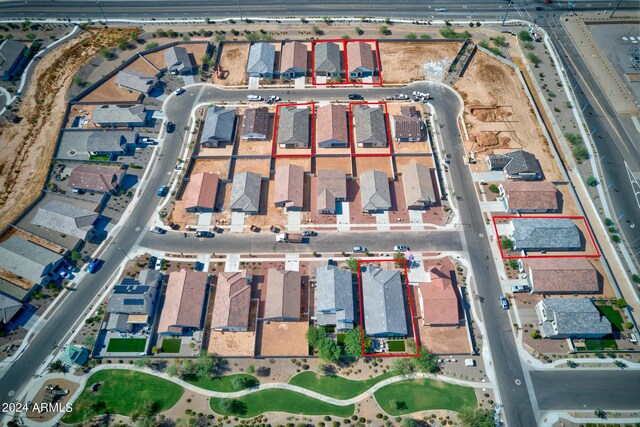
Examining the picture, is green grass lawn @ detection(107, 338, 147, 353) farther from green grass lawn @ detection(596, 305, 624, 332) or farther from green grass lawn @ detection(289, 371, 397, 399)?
green grass lawn @ detection(596, 305, 624, 332)

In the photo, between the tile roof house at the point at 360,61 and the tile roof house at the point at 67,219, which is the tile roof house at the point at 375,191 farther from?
the tile roof house at the point at 67,219

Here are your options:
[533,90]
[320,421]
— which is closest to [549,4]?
[533,90]

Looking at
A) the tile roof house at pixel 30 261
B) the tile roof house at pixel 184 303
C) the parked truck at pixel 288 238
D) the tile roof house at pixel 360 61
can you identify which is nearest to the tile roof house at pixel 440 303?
the parked truck at pixel 288 238

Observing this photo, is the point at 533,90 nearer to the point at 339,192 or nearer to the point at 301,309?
the point at 339,192

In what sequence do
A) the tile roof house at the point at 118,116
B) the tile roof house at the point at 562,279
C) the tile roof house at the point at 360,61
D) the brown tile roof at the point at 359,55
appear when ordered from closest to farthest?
the tile roof house at the point at 562,279, the tile roof house at the point at 118,116, the tile roof house at the point at 360,61, the brown tile roof at the point at 359,55

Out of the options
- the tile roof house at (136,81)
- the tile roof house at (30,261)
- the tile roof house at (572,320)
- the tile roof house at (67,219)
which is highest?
the tile roof house at (136,81)
